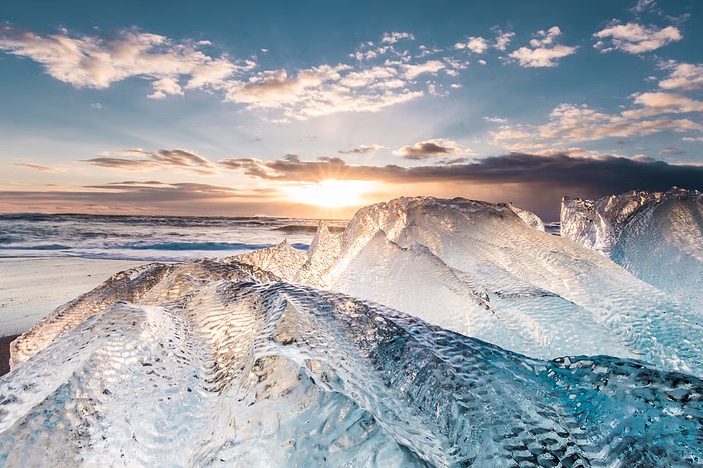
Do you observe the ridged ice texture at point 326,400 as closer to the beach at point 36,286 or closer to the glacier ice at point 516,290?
the glacier ice at point 516,290

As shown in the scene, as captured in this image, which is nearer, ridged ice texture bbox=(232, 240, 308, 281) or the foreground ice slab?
the foreground ice slab

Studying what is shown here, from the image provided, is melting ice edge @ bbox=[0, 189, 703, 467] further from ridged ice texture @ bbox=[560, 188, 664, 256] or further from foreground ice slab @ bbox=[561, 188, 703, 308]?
ridged ice texture @ bbox=[560, 188, 664, 256]

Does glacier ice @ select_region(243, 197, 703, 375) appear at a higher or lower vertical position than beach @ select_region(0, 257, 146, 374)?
higher

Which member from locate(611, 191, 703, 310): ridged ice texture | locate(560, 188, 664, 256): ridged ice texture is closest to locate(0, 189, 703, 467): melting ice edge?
locate(611, 191, 703, 310): ridged ice texture

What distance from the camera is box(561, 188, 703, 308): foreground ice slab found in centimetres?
185

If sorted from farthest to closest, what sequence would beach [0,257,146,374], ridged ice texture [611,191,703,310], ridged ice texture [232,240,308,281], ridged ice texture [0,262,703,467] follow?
beach [0,257,146,374] → ridged ice texture [232,240,308,281] → ridged ice texture [611,191,703,310] → ridged ice texture [0,262,703,467]

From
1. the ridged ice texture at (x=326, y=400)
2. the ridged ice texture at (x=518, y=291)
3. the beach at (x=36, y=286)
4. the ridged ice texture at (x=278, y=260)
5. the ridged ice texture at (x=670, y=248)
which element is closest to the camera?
the ridged ice texture at (x=326, y=400)

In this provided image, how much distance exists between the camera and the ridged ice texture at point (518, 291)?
3.91ft

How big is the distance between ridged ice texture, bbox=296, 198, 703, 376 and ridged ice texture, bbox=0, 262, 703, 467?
0.44 m

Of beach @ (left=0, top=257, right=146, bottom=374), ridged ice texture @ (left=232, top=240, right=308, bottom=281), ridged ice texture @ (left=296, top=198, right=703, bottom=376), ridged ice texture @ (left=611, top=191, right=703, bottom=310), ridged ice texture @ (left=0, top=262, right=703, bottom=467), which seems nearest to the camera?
ridged ice texture @ (left=0, top=262, right=703, bottom=467)

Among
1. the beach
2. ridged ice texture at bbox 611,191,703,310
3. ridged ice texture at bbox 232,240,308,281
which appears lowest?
the beach

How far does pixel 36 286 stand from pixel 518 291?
22.6 ft

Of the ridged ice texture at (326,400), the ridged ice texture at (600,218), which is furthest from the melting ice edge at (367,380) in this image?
the ridged ice texture at (600,218)

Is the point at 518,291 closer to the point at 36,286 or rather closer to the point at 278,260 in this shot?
the point at 278,260
